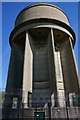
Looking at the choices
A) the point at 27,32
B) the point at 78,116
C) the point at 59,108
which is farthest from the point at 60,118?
the point at 27,32

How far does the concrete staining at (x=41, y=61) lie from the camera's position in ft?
47.2

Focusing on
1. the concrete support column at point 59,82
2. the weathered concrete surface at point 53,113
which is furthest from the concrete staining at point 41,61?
the weathered concrete surface at point 53,113


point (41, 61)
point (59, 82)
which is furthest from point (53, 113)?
point (41, 61)

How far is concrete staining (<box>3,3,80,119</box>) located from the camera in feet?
47.2

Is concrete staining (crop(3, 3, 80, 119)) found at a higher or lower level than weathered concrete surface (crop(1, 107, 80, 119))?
higher

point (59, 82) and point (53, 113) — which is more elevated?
point (59, 82)

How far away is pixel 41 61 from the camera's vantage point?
18.5 meters

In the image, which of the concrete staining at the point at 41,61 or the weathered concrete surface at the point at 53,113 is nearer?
the weathered concrete surface at the point at 53,113

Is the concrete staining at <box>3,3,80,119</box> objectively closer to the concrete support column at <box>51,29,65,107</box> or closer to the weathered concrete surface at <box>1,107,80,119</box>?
the concrete support column at <box>51,29,65,107</box>

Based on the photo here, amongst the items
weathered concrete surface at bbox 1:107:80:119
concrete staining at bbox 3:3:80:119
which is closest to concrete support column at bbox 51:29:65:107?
concrete staining at bbox 3:3:80:119

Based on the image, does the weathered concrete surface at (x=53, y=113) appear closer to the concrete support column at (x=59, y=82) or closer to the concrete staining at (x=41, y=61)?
the concrete support column at (x=59, y=82)

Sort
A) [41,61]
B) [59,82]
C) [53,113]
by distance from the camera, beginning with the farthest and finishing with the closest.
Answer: [41,61]
[59,82]
[53,113]

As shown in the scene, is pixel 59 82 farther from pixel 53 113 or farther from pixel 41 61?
pixel 53 113

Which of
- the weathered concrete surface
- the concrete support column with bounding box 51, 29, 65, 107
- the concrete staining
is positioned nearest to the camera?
the weathered concrete surface
